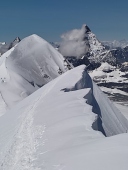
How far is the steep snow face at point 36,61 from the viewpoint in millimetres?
97688

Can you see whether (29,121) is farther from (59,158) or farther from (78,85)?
(78,85)

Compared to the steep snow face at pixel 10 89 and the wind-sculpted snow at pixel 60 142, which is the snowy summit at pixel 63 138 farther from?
the steep snow face at pixel 10 89

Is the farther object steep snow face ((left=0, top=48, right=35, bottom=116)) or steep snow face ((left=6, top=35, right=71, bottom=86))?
steep snow face ((left=6, top=35, right=71, bottom=86))

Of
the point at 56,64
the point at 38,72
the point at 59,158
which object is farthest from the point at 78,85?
the point at 56,64

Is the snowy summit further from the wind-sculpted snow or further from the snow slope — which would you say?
the snow slope

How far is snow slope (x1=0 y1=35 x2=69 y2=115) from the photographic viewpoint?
69.1 m

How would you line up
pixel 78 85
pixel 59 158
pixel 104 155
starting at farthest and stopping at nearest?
pixel 78 85 < pixel 59 158 < pixel 104 155

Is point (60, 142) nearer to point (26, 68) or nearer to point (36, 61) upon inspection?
point (26, 68)

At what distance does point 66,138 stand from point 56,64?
103 meters

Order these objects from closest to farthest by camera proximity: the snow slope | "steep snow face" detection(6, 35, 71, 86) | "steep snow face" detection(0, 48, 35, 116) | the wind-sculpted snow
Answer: the wind-sculpted snow
"steep snow face" detection(0, 48, 35, 116)
the snow slope
"steep snow face" detection(6, 35, 71, 86)

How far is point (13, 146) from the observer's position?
19891mm

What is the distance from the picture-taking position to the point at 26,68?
103 meters

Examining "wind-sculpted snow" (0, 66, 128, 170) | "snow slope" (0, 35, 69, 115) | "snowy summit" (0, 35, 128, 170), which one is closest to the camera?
"wind-sculpted snow" (0, 66, 128, 170)

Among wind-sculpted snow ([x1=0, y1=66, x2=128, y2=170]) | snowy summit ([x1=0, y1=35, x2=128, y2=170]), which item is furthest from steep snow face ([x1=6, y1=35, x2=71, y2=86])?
wind-sculpted snow ([x1=0, y1=66, x2=128, y2=170])
